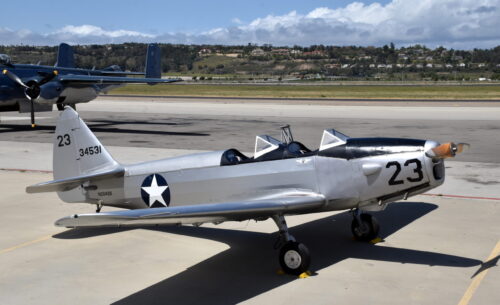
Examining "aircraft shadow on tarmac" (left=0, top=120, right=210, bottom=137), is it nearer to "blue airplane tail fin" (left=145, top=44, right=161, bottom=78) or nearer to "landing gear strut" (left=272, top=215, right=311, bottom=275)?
"blue airplane tail fin" (left=145, top=44, right=161, bottom=78)

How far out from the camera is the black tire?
9.22 m

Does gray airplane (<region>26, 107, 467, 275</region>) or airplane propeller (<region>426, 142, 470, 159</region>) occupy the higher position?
airplane propeller (<region>426, 142, 470, 159</region>)

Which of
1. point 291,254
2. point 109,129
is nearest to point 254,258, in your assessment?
point 291,254

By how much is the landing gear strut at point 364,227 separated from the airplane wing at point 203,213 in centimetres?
181

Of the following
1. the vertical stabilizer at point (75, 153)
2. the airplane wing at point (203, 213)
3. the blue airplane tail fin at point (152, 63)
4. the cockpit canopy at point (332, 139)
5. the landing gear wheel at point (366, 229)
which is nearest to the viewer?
the airplane wing at point (203, 213)

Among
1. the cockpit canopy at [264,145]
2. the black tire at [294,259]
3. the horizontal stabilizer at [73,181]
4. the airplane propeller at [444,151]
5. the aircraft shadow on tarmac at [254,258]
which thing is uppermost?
the airplane propeller at [444,151]

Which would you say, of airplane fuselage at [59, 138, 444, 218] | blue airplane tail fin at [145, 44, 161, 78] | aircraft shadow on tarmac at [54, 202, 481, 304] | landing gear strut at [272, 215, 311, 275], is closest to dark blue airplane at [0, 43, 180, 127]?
blue airplane tail fin at [145, 44, 161, 78]

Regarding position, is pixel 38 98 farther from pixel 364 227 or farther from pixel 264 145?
pixel 364 227

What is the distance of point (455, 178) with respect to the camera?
1769 centimetres

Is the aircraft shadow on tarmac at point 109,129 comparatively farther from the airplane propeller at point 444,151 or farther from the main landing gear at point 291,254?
the airplane propeller at point 444,151

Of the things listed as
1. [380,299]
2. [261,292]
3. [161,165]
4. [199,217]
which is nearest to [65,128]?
[161,165]

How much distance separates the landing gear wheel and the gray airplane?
0.06 ft

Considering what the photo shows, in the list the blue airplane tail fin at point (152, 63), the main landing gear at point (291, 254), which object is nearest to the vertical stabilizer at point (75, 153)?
the main landing gear at point (291, 254)

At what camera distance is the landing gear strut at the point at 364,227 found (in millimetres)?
11076
